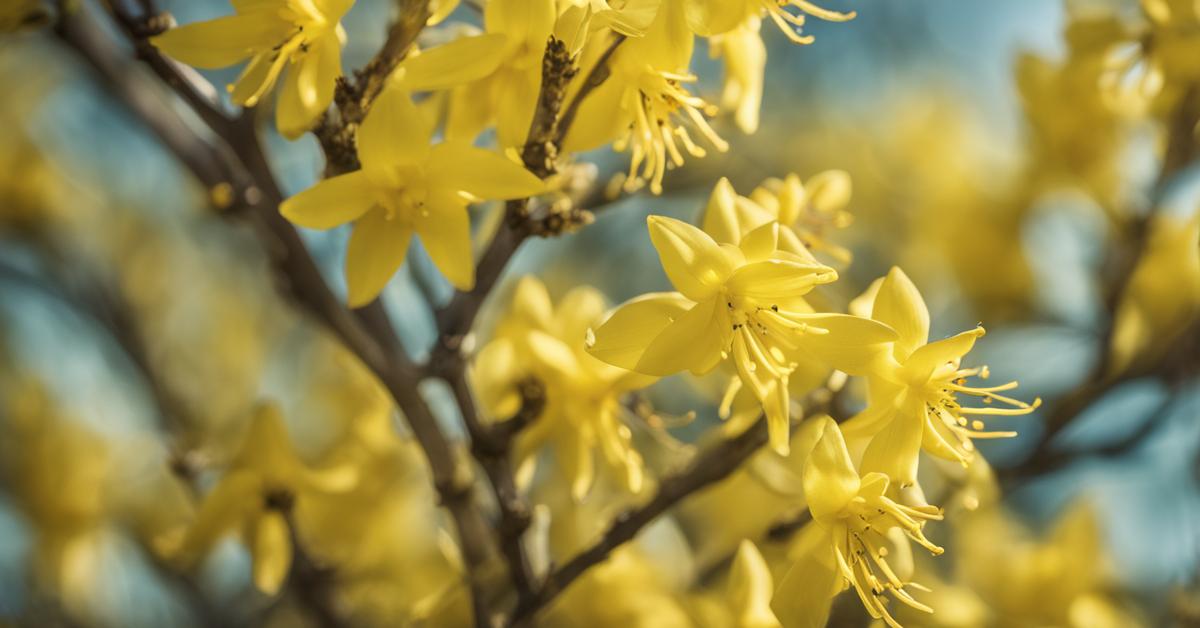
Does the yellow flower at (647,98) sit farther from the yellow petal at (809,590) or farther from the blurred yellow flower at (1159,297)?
the blurred yellow flower at (1159,297)

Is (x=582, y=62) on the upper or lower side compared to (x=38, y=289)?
upper

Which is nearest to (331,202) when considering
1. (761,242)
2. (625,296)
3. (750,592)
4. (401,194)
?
(401,194)

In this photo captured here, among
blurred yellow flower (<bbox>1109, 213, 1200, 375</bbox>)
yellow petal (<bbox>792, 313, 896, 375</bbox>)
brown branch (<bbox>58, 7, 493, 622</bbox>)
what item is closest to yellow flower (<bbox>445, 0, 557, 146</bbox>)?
brown branch (<bbox>58, 7, 493, 622</bbox>)

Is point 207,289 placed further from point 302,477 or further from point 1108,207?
point 1108,207

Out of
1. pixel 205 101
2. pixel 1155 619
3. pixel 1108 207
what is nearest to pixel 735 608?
pixel 205 101

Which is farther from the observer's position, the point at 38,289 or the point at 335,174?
the point at 38,289

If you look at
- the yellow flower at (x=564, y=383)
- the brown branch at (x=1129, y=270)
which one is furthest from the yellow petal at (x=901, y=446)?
the brown branch at (x=1129, y=270)

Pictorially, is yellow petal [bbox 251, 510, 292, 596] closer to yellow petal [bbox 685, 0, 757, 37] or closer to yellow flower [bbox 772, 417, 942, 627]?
yellow flower [bbox 772, 417, 942, 627]
